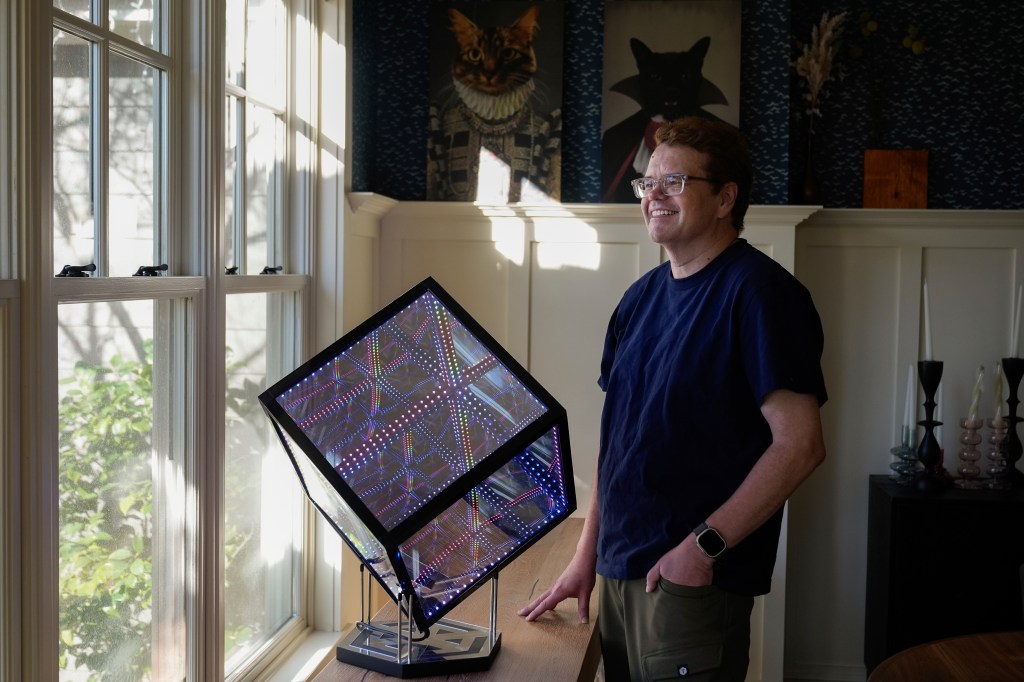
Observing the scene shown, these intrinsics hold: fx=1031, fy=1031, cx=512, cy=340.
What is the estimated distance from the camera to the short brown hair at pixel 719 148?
1.86 meters

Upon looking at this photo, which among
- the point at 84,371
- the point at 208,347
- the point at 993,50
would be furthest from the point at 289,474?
the point at 993,50

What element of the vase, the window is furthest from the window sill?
the vase

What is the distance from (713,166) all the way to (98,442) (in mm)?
1218

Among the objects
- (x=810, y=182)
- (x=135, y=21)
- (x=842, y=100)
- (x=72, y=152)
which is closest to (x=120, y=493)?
(x=72, y=152)

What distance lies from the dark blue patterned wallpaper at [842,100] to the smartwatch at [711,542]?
2.12 meters

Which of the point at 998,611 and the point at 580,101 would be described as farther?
the point at 580,101

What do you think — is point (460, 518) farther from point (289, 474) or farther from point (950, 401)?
point (950, 401)

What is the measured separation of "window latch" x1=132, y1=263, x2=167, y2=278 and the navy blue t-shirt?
1019 millimetres

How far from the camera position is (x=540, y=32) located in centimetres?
361

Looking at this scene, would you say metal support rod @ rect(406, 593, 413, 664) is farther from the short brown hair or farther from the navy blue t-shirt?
the short brown hair

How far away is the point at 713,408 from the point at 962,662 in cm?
75

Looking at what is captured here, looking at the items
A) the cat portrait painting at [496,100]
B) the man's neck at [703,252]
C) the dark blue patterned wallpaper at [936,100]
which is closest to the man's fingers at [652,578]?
the man's neck at [703,252]

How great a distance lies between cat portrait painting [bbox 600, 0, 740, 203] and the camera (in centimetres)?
356

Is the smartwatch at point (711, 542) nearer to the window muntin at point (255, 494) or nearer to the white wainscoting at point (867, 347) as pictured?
the window muntin at point (255, 494)
